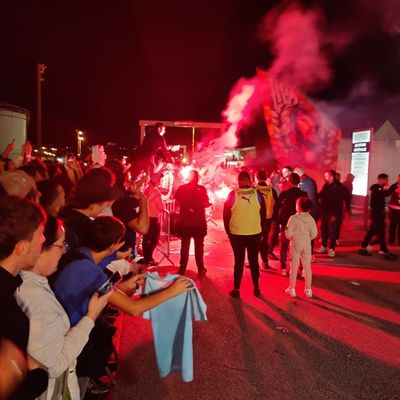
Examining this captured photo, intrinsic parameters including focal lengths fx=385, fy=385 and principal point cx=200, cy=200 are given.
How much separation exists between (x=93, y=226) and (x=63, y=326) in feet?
2.99

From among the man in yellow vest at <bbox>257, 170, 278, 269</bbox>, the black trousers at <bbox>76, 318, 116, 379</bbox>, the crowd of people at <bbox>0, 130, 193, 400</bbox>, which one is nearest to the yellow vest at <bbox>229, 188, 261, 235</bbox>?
the man in yellow vest at <bbox>257, 170, 278, 269</bbox>

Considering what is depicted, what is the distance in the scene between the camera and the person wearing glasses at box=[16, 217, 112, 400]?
1860 mm

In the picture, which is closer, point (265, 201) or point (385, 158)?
point (265, 201)

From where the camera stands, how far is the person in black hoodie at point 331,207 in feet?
29.8

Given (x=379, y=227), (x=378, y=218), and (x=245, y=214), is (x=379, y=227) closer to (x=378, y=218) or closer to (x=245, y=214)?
(x=378, y=218)

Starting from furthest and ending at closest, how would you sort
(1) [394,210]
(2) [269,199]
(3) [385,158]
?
(3) [385,158] < (1) [394,210] < (2) [269,199]

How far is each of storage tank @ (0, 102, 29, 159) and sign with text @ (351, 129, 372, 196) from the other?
20.3m

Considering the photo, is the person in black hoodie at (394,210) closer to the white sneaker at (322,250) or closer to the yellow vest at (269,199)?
the white sneaker at (322,250)

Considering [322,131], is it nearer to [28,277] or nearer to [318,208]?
[318,208]

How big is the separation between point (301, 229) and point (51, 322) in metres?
4.82

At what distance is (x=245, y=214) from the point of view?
607 centimetres

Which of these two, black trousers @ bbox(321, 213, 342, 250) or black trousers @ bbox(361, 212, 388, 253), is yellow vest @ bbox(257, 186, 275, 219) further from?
black trousers @ bbox(361, 212, 388, 253)

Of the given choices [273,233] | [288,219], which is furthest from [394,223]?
[288,219]

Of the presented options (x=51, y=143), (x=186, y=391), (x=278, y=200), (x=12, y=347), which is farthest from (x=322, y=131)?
(x=51, y=143)
